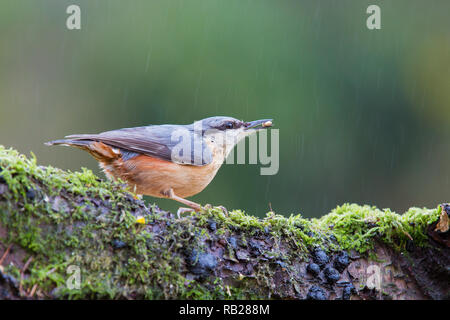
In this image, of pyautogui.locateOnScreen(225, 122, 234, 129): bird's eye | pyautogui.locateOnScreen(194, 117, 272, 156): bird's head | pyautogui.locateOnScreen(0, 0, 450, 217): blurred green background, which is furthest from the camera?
pyautogui.locateOnScreen(0, 0, 450, 217): blurred green background

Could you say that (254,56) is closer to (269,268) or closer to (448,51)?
(448,51)

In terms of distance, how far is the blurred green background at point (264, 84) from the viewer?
27.4 feet

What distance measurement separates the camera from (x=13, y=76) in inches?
352

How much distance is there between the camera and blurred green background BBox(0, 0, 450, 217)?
836 centimetres

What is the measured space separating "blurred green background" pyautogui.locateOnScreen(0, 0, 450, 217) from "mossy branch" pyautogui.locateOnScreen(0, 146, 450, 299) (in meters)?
5.26

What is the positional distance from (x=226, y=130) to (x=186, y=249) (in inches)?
94.0

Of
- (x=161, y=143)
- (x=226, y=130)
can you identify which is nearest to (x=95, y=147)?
(x=161, y=143)

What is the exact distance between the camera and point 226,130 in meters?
4.73

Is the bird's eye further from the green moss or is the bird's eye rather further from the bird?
the green moss

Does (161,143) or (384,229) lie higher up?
(161,143)

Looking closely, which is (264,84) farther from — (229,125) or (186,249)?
(186,249)

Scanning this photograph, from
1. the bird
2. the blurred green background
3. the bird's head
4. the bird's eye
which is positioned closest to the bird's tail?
the bird

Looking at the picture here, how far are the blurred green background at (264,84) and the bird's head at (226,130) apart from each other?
3.31 meters

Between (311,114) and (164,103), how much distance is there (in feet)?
9.01
